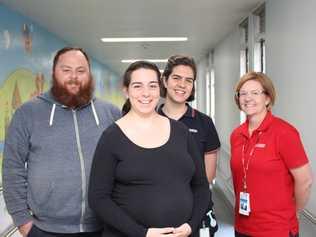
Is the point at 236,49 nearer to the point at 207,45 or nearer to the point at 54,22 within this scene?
the point at 207,45

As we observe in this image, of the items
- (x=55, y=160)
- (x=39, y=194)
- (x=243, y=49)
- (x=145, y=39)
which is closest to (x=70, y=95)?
(x=55, y=160)

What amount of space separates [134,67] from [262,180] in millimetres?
984

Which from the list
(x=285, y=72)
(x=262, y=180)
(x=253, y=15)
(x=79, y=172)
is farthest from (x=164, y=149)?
(x=253, y=15)

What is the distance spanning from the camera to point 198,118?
2.27m

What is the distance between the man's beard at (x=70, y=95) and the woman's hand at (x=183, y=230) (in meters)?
0.81

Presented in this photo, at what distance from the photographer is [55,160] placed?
6.37 ft

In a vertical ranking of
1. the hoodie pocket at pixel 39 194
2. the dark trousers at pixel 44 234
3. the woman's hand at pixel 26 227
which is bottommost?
the dark trousers at pixel 44 234

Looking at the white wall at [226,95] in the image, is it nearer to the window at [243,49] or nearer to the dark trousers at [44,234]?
the window at [243,49]

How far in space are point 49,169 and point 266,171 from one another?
3.76ft

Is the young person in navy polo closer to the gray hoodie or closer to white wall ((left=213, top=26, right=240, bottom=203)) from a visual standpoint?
the gray hoodie

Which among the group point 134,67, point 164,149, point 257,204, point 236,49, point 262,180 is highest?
point 236,49

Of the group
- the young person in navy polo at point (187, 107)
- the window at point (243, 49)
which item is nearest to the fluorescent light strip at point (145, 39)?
the window at point (243, 49)

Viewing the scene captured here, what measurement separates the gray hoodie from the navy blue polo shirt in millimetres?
539

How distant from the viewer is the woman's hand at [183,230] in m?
1.64
